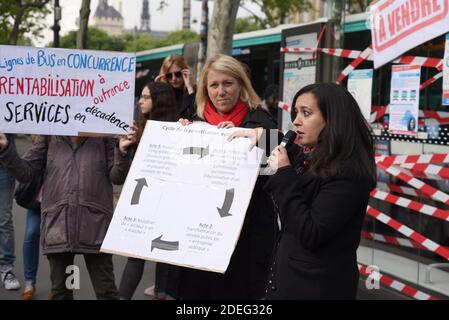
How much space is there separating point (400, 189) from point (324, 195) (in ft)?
13.0

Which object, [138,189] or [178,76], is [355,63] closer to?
[178,76]

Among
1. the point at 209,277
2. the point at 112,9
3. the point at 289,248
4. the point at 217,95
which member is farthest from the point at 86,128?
the point at 112,9

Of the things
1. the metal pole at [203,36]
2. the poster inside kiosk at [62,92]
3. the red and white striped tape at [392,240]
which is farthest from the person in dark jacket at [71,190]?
the metal pole at [203,36]

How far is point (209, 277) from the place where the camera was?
361cm

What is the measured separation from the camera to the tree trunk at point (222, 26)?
378 inches

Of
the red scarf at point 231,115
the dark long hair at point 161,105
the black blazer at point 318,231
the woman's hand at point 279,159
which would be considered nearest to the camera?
the black blazer at point 318,231

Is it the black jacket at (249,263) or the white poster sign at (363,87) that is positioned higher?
the white poster sign at (363,87)

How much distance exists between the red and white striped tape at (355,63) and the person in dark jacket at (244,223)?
295 cm

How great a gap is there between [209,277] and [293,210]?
106cm

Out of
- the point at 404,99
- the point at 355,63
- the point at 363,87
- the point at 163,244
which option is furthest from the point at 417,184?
the point at 163,244

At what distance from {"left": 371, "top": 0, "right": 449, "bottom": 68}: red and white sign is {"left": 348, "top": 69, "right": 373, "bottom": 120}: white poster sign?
1.09 feet

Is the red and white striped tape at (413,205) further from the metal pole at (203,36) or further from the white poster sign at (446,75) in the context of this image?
the metal pole at (203,36)

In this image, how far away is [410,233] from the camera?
238 inches

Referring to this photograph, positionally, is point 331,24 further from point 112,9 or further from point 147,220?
point 112,9
